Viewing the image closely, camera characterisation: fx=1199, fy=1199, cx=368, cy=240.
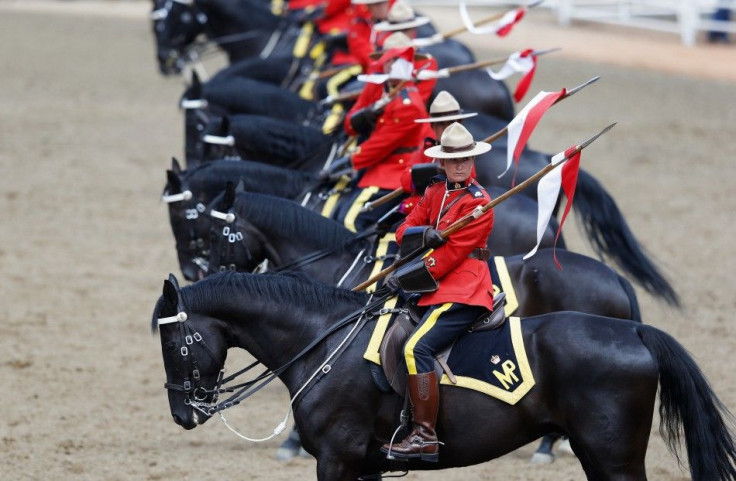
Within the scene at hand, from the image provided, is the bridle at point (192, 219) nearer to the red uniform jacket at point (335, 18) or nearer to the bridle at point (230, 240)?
the bridle at point (230, 240)

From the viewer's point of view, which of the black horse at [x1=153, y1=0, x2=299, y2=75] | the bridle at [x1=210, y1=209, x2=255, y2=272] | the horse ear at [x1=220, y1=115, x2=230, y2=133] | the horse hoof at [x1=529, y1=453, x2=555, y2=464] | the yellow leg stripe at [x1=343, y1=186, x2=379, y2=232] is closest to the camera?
the bridle at [x1=210, y1=209, x2=255, y2=272]

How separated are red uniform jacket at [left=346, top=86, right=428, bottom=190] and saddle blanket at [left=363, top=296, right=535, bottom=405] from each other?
2.95 metres

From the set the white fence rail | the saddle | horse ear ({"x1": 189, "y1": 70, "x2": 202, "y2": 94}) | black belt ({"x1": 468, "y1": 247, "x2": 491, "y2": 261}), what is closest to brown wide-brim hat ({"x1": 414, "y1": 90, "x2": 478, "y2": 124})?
black belt ({"x1": 468, "y1": 247, "x2": 491, "y2": 261})

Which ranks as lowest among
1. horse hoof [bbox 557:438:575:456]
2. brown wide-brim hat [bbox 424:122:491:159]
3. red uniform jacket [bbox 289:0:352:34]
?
horse hoof [bbox 557:438:575:456]

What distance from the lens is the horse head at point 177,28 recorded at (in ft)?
52.5

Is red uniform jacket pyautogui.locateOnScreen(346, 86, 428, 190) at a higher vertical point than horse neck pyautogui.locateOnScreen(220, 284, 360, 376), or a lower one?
lower

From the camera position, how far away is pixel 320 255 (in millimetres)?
7977

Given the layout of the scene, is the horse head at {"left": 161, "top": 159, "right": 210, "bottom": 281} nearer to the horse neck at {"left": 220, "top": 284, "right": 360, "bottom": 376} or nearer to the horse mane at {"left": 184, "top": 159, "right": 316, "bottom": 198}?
the horse mane at {"left": 184, "top": 159, "right": 316, "bottom": 198}

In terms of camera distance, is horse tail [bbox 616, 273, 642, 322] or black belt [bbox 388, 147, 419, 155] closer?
horse tail [bbox 616, 273, 642, 322]

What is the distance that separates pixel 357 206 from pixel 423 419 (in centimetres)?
317

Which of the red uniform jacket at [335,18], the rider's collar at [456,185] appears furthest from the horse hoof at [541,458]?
the red uniform jacket at [335,18]

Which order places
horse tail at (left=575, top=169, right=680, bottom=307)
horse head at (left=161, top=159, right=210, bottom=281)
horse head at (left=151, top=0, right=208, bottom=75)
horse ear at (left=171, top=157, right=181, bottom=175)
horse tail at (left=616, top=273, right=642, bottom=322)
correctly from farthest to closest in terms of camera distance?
1. horse head at (left=151, top=0, right=208, bottom=75)
2. horse ear at (left=171, top=157, right=181, bottom=175)
3. horse tail at (left=575, top=169, right=680, bottom=307)
4. horse head at (left=161, top=159, right=210, bottom=281)
5. horse tail at (left=616, top=273, right=642, bottom=322)

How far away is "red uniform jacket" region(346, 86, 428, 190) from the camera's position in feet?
29.6

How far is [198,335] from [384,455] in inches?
45.9
